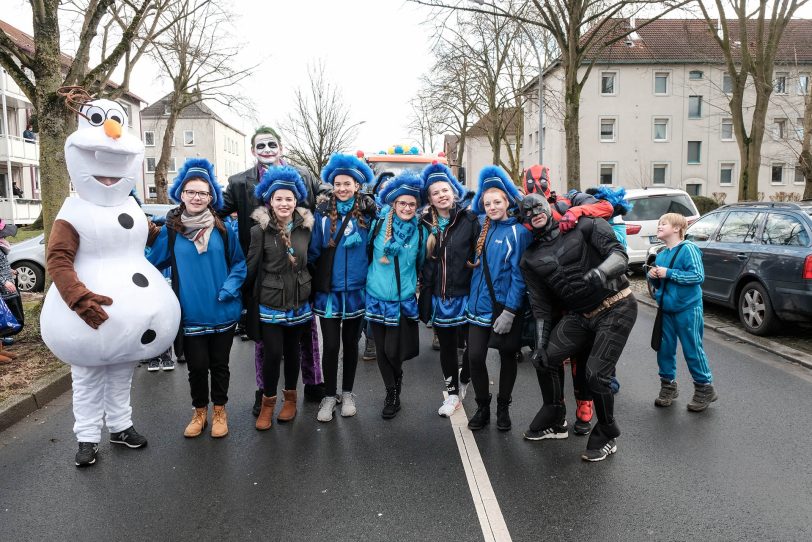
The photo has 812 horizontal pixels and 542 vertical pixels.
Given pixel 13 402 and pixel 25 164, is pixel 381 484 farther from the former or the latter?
pixel 25 164

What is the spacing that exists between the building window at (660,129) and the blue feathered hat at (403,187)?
40.5m

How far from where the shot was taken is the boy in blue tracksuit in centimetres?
501

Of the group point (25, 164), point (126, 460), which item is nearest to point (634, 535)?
point (126, 460)

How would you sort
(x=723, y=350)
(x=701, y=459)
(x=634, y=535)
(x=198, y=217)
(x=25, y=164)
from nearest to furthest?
1. (x=634, y=535)
2. (x=701, y=459)
3. (x=198, y=217)
4. (x=723, y=350)
5. (x=25, y=164)

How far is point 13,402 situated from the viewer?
16.8 feet

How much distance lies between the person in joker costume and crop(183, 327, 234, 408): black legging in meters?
0.52

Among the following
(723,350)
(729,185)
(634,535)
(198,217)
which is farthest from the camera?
(729,185)

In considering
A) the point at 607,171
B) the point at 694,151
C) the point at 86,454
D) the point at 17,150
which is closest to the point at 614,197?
the point at 86,454

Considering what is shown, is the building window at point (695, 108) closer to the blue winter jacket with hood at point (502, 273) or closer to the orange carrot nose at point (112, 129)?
the blue winter jacket with hood at point (502, 273)

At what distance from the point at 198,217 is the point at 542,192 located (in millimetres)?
2613

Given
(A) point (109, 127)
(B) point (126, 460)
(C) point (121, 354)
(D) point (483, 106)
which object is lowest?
(B) point (126, 460)

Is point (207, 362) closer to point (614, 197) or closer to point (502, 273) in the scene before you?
point (502, 273)

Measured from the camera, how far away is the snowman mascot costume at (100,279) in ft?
12.8

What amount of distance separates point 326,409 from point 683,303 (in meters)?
3.00
